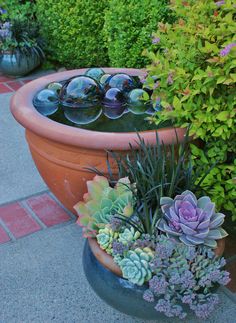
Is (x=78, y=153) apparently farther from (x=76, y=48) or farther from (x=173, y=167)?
(x=76, y=48)

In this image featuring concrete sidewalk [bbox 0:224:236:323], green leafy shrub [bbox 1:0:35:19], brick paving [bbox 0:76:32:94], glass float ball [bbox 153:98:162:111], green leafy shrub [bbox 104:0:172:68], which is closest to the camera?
concrete sidewalk [bbox 0:224:236:323]

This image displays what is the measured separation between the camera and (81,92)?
247cm

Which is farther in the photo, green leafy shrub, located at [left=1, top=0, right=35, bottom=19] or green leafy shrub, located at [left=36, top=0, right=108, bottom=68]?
green leafy shrub, located at [left=1, top=0, right=35, bottom=19]

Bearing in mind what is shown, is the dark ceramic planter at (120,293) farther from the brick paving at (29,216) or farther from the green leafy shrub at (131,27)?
the green leafy shrub at (131,27)

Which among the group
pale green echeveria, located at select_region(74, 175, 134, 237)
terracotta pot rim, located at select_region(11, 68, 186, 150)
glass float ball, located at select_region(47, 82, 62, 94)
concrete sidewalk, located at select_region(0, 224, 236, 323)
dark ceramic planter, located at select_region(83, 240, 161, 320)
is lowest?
concrete sidewalk, located at select_region(0, 224, 236, 323)

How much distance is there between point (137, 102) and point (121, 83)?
0.15 m

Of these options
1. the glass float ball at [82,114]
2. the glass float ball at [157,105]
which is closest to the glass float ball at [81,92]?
the glass float ball at [82,114]

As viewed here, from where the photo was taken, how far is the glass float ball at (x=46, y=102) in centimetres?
244

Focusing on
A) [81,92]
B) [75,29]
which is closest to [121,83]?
[81,92]

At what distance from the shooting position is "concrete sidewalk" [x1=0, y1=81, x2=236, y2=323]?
6.48 ft

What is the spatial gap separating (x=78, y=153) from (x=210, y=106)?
0.65m

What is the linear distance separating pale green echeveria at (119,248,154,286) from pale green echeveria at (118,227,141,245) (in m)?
0.06

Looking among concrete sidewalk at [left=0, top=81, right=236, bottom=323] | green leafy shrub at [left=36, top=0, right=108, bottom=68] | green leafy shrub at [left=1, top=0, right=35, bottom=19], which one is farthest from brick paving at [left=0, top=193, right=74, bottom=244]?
green leafy shrub at [left=1, top=0, right=35, bottom=19]

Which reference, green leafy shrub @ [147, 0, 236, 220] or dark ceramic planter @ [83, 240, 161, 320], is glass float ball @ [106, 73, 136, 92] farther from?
dark ceramic planter @ [83, 240, 161, 320]
